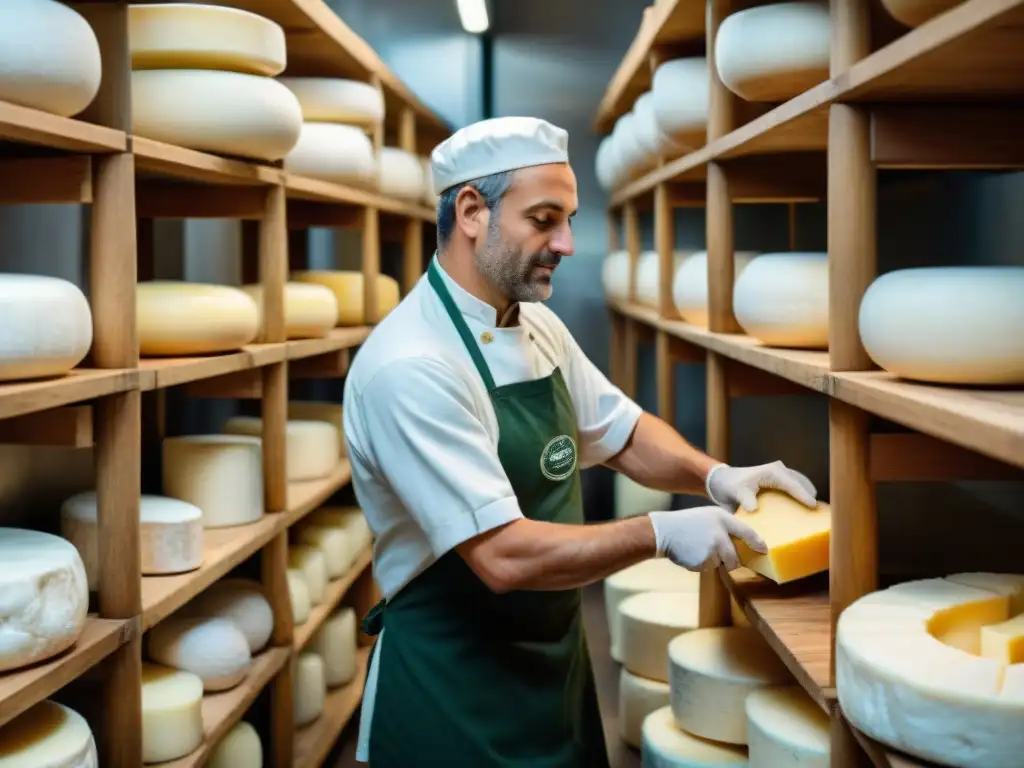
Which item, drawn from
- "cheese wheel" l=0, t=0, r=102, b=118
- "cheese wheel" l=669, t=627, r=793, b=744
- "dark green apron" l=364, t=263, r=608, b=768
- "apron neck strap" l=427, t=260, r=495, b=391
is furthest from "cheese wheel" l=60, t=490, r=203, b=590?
"cheese wheel" l=669, t=627, r=793, b=744

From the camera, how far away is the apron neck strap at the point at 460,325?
198 cm

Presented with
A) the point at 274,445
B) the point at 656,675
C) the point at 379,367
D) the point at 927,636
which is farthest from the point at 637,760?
the point at 927,636

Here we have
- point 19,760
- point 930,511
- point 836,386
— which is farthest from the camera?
point 930,511

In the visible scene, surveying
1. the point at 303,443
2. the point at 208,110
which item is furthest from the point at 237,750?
the point at 208,110

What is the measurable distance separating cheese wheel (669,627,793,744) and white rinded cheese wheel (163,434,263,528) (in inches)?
41.1

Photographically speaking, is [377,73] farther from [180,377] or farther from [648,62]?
[180,377]

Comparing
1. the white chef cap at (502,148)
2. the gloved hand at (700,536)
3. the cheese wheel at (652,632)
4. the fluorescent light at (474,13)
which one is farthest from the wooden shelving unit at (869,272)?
the fluorescent light at (474,13)

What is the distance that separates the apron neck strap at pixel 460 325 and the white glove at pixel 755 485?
46cm

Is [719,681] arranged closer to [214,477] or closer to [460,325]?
[460,325]

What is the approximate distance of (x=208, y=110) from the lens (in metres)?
2.26

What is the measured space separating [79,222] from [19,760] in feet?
4.69

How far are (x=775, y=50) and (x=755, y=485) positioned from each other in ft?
2.50

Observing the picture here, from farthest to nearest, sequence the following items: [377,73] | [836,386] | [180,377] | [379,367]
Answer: [377,73], [180,377], [379,367], [836,386]

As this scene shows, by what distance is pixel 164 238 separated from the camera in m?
3.35
